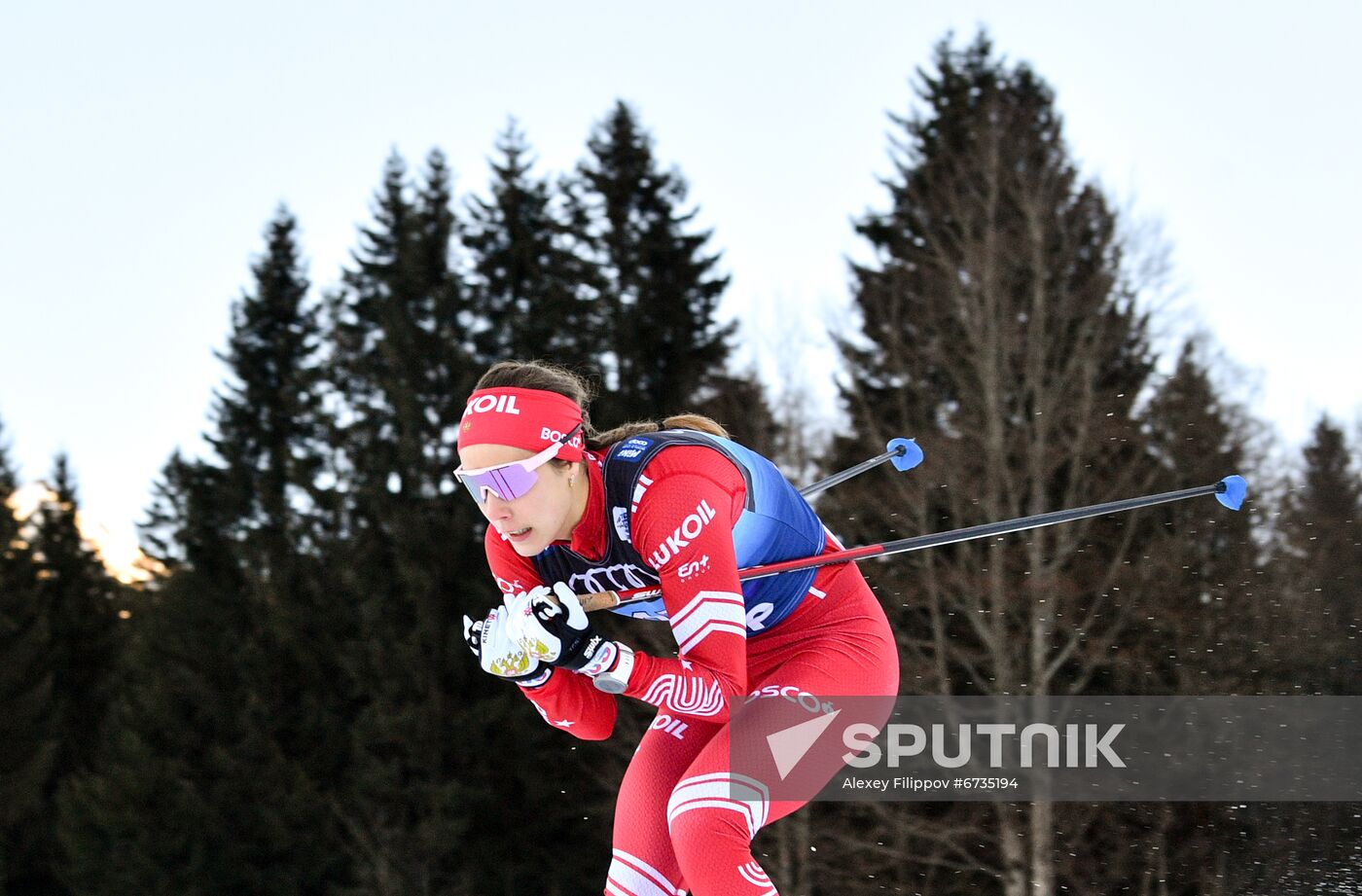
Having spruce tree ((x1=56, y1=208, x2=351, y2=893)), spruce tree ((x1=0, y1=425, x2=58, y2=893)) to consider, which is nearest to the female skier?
spruce tree ((x1=56, y1=208, x2=351, y2=893))

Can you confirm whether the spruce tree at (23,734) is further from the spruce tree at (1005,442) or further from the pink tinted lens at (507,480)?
the pink tinted lens at (507,480)

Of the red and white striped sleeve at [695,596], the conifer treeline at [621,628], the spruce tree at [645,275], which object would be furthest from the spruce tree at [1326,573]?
the red and white striped sleeve at [695,596]

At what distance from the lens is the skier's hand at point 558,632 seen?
2.62 meters

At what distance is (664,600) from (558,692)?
366 mm

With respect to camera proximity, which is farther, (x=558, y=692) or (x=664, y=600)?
(x=558, y=692)

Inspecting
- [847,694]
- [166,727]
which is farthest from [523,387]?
[166,727]

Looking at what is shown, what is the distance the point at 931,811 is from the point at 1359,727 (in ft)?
15.2

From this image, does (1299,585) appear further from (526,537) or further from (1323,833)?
(526,537)

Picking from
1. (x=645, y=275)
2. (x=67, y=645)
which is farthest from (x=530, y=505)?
(x=67, y=645)

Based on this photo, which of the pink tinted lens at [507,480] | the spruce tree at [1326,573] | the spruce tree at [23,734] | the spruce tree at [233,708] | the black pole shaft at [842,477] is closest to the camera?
the pink tinted lens at [507,480]

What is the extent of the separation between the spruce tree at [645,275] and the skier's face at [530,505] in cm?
1837

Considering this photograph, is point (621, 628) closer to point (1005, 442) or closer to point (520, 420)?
point (1005, 442)

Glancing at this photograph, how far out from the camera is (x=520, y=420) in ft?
9.54

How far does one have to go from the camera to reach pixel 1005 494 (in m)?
13.5
